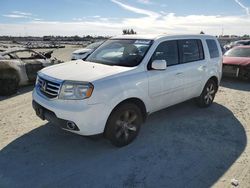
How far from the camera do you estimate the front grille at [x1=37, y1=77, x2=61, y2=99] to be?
3671mm

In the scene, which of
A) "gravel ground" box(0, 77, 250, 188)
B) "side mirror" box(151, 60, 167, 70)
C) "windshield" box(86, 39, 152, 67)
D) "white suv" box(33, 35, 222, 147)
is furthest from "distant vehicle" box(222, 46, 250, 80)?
"side mirror" box(151, 60, 167, 70)

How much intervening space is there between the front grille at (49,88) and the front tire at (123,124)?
2.98 feet

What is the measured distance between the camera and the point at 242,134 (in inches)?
185

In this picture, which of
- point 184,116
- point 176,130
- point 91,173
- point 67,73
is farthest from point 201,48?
point 91,173

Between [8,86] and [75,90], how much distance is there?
4563mm

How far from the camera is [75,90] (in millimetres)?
3502

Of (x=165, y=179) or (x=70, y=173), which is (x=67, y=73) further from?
(x=165, y=179)

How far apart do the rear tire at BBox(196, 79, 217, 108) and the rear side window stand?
64 cm

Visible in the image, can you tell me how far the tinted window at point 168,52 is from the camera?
4.47 m

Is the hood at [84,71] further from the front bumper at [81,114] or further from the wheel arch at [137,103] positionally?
the wheel arch at [137,103]

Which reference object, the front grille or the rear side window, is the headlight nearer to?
the front grille

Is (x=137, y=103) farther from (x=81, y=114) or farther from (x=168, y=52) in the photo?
(x=168, y=52)

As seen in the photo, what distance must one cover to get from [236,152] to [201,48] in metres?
2.60

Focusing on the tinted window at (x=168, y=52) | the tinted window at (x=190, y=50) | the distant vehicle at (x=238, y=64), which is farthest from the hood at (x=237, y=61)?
the tinted window at (x=168, y=52)
